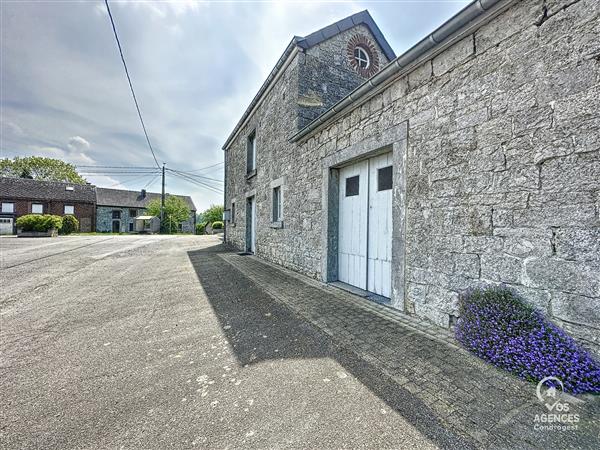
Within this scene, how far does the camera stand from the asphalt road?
59.2 inches

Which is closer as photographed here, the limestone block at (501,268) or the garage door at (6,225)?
the limestone block at (501,268)

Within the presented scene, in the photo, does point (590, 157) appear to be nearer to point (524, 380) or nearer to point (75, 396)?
point (524, 380)

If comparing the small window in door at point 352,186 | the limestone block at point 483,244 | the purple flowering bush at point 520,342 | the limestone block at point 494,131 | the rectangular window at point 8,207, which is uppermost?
the rectangular window at point 8,207

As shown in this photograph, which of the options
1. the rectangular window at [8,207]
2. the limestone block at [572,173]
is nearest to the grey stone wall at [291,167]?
the limestone block at [572,173]

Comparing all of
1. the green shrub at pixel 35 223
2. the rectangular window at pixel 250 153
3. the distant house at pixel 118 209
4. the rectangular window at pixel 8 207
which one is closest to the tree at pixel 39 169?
the distant house at pixel 118 209

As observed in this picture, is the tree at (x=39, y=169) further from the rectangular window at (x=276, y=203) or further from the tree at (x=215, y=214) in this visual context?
the rectangular window at (x=276, y=203)

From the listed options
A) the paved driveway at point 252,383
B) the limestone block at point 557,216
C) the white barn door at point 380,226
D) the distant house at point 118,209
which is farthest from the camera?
the distant house at point 118,209

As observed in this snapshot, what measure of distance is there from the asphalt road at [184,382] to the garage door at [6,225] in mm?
35975

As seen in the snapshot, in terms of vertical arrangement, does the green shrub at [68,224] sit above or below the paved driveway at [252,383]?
above

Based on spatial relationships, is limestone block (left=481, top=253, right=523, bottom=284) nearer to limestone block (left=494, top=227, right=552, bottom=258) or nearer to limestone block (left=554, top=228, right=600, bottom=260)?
limestone block (left=494, top=227, right=552, bottom=258)

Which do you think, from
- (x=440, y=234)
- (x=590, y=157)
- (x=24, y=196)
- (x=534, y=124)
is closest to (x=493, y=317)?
(x=440, y=234)

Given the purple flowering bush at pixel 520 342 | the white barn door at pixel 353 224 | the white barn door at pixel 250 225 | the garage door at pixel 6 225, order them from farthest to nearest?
1. the garage door at pixel 6 225
2. the white barn door at pixel 250 225
3. the white barn door at pixel 353 224
4. the purple flowering bush at pixel 520 342

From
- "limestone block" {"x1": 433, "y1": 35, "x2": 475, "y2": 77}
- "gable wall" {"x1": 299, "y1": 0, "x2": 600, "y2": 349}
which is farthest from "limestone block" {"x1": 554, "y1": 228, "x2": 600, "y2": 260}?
"limestone block" {"x1": 433, "y1": 35, "x2": 475, "y2": 77}

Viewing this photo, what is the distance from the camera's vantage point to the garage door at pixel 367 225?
3963 millimetres
